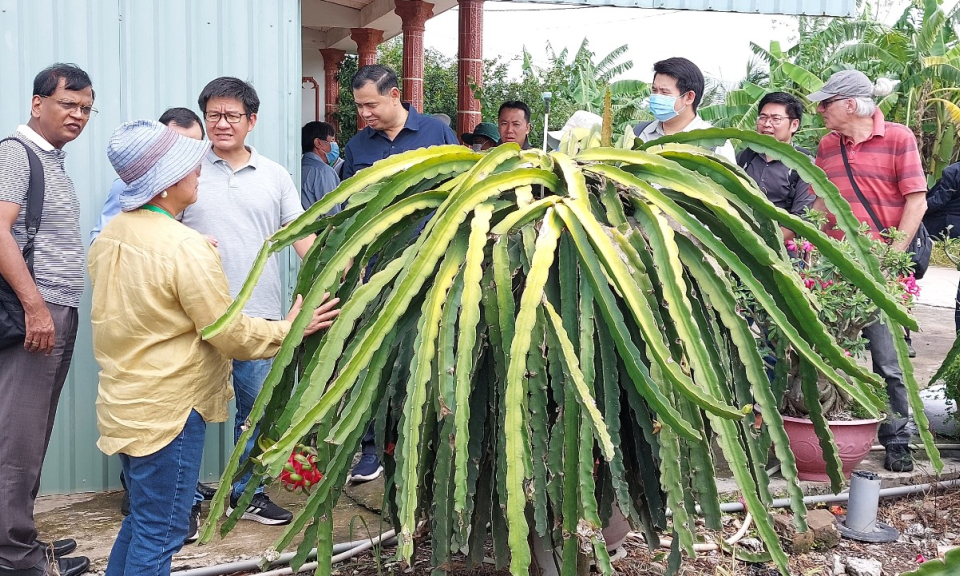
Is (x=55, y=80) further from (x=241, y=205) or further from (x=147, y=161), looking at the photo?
(x=147, y=161)

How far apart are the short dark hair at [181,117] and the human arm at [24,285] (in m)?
0.88

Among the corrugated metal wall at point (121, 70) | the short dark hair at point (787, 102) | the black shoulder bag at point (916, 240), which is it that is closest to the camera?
the corrugated metal wall at point (121, 70)

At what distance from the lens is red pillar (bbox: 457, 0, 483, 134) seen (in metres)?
11.4

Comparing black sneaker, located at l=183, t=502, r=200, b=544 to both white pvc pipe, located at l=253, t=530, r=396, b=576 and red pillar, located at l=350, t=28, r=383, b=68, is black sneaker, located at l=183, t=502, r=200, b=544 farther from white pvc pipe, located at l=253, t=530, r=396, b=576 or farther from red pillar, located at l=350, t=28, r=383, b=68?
red pillar, located at l=350, t=28, r=383, b=68

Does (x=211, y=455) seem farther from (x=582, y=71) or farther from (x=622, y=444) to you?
(x=582, y=71)

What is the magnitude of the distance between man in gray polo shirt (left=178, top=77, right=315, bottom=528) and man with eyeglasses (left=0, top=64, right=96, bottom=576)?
0.52 m

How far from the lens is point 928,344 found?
8.39 m

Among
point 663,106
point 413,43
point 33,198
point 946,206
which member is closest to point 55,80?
point 33,198

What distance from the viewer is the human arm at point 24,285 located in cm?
311

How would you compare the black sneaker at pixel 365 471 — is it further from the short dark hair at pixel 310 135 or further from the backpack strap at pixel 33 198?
the short dark hair at pixel 310 135

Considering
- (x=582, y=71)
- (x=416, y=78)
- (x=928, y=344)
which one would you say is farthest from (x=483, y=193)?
(x=416, y=78)

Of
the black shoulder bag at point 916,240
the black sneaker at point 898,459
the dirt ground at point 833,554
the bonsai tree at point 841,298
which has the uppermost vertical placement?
the black shoulder bag at point 916,240

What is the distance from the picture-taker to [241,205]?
152 inches

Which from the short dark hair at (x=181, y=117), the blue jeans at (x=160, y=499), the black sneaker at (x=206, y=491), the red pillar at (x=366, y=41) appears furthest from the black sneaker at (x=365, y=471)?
the red pillar at (x=366, y=41)
